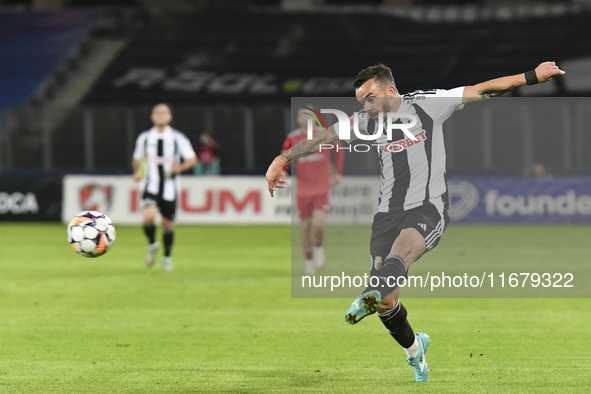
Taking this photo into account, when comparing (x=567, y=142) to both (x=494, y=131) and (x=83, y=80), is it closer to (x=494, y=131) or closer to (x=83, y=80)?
(x=494, y=131)

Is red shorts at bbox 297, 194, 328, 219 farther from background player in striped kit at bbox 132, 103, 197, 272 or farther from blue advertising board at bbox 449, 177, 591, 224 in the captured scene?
blue advertising board at bbox 449, 177, 591, 224

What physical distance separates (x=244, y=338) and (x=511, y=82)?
328cm

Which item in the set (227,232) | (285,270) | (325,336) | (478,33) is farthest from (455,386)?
(478,33)

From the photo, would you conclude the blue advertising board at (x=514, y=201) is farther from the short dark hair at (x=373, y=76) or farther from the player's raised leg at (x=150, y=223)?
the short dark hair at (x=373, y=76)

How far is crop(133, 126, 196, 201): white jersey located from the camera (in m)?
12.4

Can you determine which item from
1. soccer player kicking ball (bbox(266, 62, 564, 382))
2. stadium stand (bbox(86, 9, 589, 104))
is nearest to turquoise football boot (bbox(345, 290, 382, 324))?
soccer player kicking ball (bbox(266, 62, 564, 382))

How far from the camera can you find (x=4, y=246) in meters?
16.3

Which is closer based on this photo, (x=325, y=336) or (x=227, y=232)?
(x=325, y=336)

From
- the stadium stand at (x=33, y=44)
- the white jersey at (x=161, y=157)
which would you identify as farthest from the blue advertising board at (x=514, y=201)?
the stadium stand at (x=33, y=44)

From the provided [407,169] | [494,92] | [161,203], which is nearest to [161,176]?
[161,203]

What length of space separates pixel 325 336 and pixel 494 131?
16476 millimetres

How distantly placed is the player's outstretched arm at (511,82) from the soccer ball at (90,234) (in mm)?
3754

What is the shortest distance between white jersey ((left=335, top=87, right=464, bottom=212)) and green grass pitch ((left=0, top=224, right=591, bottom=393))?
4.00 ft

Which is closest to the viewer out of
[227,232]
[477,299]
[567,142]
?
[477,299]
